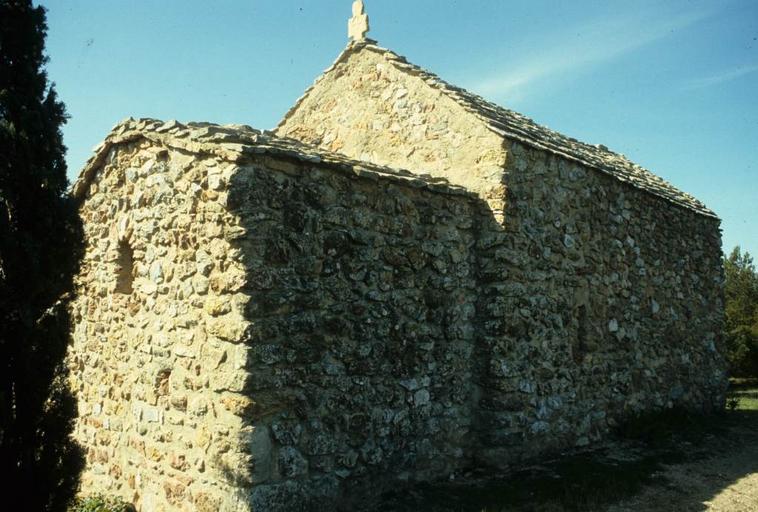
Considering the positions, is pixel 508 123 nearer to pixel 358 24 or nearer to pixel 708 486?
pixel 358 24

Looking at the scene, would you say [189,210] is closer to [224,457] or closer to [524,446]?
[224,457]

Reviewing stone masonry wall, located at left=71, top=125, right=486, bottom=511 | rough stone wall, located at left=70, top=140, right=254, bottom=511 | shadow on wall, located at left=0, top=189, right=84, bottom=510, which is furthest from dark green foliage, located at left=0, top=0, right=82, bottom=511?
stone masonry wall, located at left=71, top=125, right=486, bottom=511

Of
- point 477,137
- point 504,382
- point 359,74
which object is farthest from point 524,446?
point 359,74

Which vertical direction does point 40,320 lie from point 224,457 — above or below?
above

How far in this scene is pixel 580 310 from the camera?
8.98 m

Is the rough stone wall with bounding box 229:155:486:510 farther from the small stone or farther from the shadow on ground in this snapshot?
the shadow on ground

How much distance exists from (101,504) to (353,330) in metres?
3.36

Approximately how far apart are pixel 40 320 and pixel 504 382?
5.10m

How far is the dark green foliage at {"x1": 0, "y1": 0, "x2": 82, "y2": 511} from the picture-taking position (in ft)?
14.6

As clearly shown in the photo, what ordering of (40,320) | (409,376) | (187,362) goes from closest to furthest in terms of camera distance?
(40,320), (187,362), (409,376)

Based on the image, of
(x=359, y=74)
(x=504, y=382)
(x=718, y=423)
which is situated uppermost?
(x=359, y=74)

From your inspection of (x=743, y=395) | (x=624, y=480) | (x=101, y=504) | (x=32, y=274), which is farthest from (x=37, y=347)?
(x=743, y=395)

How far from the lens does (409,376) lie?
6.61 meters

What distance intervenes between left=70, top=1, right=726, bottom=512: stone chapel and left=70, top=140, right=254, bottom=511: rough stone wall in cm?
2
